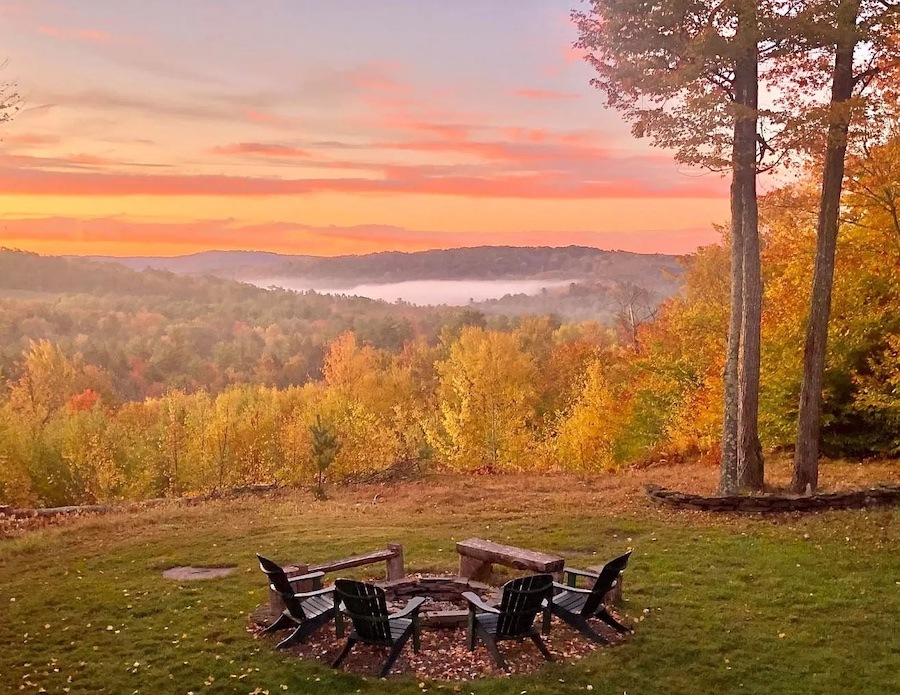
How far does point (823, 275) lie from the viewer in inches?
532

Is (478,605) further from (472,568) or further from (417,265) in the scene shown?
(417,265)

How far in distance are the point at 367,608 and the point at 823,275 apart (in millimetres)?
10806

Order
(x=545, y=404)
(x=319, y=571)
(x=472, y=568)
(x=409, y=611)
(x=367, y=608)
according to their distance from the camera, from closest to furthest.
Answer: (x=367, y=608), (x=409, y=611), (x=319, y=571), (x=472, y=568), (x=545, y=404)

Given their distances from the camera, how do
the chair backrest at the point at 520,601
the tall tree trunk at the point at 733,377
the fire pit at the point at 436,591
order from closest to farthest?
the chair backrest at the point at 520,601
the fire pit at the point at 436,591
the tall tree trunk at the point at 733,377

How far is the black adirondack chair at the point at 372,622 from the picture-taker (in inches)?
264

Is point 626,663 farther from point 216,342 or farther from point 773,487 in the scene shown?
point 216,342

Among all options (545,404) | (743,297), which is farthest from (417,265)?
(743,297)

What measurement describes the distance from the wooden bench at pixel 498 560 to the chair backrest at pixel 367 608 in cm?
206

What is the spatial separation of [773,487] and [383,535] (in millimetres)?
7956

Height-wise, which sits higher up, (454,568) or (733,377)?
(733,377)

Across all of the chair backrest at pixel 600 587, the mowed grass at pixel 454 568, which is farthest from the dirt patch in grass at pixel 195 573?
the chair backrest at pixel 600 587

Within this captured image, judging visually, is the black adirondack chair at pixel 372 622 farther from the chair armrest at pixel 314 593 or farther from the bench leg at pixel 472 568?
the bench leg at pixel 472 568

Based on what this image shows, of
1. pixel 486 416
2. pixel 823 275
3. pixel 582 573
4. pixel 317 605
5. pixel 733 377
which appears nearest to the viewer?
pixel 317 605

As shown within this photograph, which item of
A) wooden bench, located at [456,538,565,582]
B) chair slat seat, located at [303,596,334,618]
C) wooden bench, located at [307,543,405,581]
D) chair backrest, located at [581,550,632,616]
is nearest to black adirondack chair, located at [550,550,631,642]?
chair backrest, located at [581,550,632,616]
